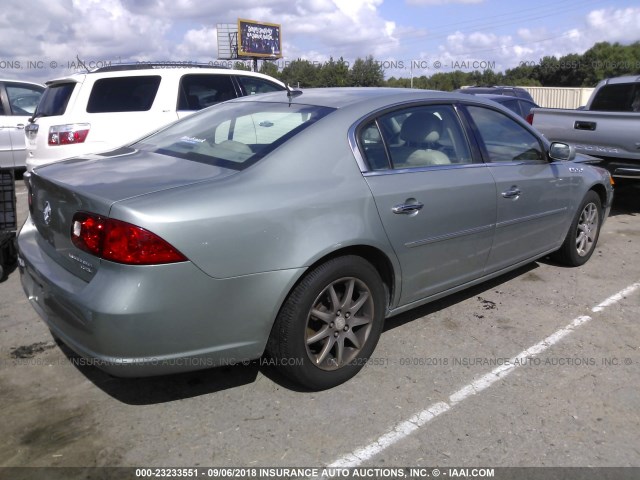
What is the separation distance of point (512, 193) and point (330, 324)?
1.84m

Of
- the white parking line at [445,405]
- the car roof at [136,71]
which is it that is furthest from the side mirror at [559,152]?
the car roof at [136,71]

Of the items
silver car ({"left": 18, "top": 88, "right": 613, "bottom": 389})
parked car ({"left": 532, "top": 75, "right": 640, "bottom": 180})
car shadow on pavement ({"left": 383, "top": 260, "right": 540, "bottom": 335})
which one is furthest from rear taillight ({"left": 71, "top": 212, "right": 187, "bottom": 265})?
parked car ({"left": 532, "top": 75, "right": 640, "bottom": 180})

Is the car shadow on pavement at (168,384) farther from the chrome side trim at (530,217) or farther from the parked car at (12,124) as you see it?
the parked car at (12,124)

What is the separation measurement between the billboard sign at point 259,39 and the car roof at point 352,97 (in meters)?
51.3

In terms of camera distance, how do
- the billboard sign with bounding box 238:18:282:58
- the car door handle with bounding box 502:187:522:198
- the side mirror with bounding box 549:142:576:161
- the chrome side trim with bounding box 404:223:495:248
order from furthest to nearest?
the billboard sign with bounding box 238:18:282:58
the side mirror with bounding box 549:142:576:161
the car door handle with bounding box 502:187:522:198
the chrome side trim with bounding box 404:223:495:248

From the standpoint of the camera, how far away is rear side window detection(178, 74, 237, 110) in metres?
7.18

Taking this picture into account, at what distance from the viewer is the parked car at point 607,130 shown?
6.81 m

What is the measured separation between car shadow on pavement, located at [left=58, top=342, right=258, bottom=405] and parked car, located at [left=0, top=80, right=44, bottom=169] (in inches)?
302

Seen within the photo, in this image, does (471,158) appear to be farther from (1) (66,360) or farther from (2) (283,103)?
(1) (66,360)

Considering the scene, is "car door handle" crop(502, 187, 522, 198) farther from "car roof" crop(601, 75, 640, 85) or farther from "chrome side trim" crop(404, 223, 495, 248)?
"car roof" crop(601, 75, 640, 85)

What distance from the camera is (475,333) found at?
12.9 ft

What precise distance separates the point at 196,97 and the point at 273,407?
5253 millimetres

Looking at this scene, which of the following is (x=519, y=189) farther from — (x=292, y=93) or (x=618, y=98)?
(x=618, y=98)

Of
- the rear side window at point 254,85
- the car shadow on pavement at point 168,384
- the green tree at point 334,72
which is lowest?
the car shadow on pavement at point 168,384
